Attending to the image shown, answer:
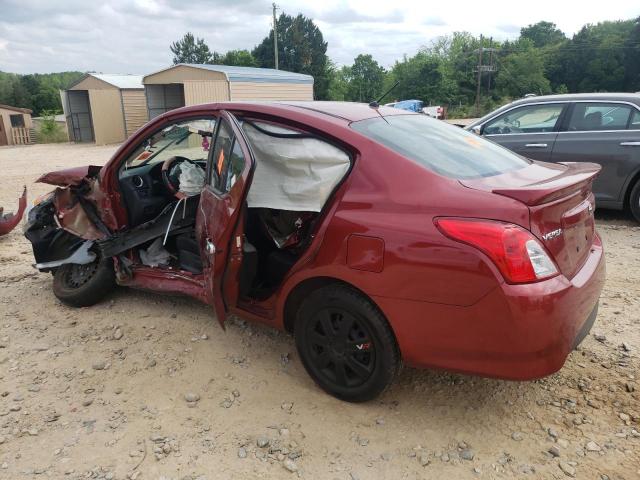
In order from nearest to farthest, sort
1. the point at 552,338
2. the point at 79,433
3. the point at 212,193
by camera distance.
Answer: the point at 552,338
the point at 79,433
the point at 212,193

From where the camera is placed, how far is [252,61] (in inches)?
2254

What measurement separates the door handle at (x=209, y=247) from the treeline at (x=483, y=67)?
47.5 m

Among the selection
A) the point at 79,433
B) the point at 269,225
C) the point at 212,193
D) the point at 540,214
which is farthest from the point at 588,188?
the point at 79,433

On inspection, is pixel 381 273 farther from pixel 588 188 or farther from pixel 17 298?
pixel 17 298

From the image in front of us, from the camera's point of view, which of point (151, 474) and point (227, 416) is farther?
point (227, 416)

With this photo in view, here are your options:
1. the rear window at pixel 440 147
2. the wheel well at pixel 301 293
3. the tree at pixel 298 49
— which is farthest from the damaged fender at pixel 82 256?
the tree at pixel 298 49

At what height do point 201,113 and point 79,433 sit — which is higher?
point 201,113

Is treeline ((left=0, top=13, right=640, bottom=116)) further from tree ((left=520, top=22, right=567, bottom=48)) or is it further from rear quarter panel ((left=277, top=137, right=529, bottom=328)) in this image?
rear quarter panel ((left=277, top=137, right=529, bottom=328))

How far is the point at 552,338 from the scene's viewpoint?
2.21 m

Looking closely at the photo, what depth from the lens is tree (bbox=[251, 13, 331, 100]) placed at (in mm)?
60812

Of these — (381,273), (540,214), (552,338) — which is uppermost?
(540,214)

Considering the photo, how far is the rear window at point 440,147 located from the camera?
2.63 meters

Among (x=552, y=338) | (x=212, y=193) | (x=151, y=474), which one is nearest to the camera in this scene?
(x=552, y=338)

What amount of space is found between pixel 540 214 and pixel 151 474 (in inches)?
84.5
